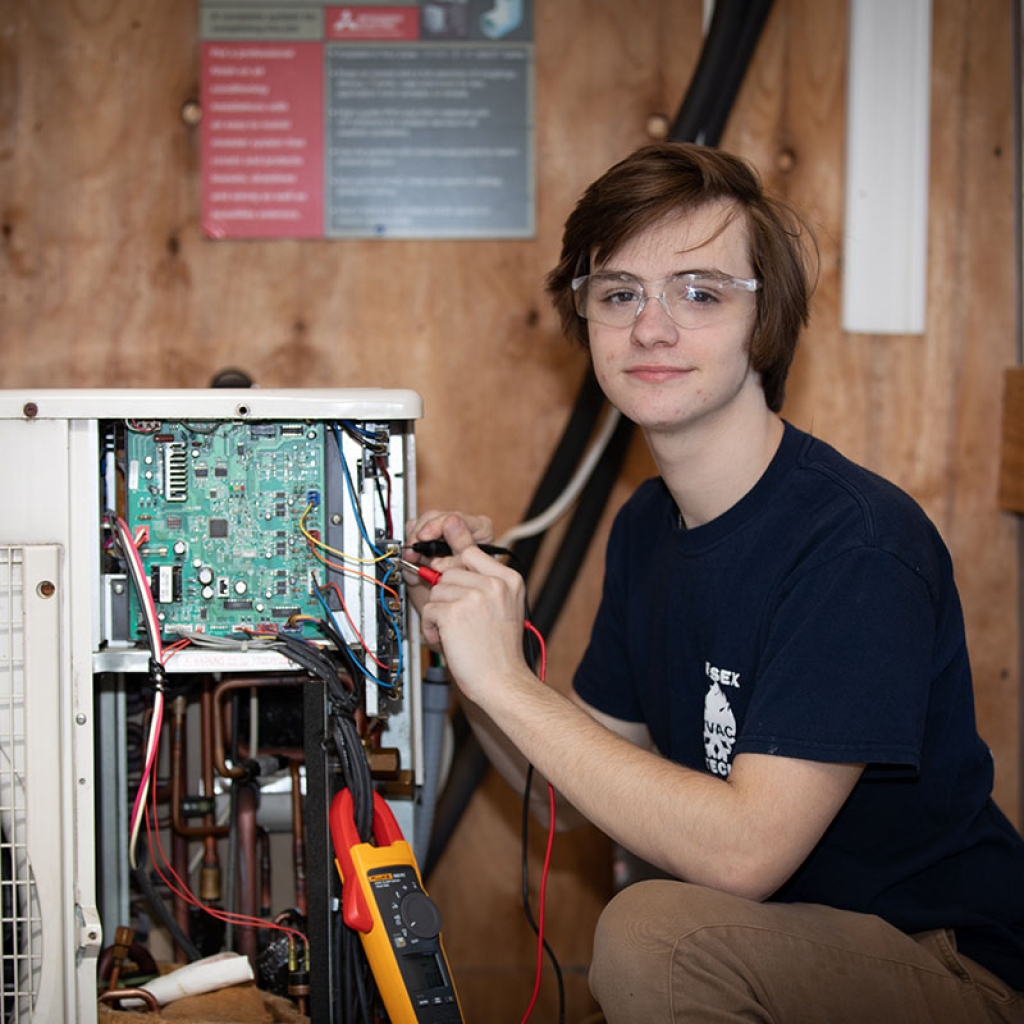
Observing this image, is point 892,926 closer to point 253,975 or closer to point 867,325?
point 253,975

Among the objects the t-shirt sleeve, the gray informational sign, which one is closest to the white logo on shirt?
the t-shirt sleeve

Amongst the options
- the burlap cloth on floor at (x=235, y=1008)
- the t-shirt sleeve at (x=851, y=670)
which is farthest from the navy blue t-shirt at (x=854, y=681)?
the burlap cloth on floor at (x=235, y=1008)

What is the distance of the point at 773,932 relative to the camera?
3.90ft

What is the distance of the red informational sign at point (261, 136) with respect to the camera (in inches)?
77.0

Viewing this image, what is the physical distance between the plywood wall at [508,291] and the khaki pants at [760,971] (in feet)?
2.89

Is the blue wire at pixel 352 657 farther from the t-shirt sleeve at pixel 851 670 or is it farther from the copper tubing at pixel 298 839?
the t-shirt sleeve at pixel 851 670

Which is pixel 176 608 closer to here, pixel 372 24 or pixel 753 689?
pixel 753 689

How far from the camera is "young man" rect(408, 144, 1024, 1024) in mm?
1142

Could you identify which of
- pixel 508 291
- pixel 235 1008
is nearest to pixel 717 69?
pixel 508 291

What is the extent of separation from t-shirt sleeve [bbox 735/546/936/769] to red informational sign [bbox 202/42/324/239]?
49.0 inches

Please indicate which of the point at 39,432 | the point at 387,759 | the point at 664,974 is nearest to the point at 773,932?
the point at 664,974

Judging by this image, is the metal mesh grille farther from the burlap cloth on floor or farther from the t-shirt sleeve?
the t-shirt sleeve

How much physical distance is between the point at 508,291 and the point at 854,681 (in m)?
1.13

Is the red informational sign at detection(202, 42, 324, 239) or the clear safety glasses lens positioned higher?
the red informational sign at detection(202, 42, 324, 239)
